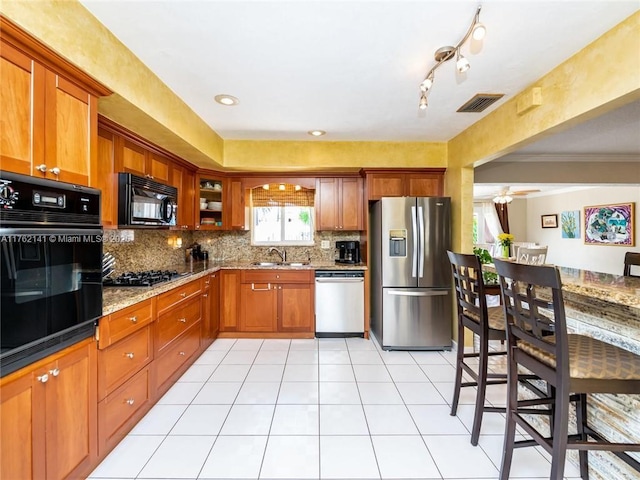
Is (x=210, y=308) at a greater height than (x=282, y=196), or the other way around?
(x=282, y=196)

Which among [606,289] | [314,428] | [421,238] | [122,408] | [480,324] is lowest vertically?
[314,428]

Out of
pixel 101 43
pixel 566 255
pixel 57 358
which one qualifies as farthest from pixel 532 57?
pixel 566 255

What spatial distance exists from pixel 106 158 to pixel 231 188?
186 cm

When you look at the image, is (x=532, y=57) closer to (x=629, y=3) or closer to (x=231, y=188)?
(x=629, y=3)

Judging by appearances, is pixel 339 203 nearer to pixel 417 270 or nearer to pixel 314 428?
pixel 417 270

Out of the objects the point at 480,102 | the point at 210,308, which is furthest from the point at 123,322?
the point at 480,102

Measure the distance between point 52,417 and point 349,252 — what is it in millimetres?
3314

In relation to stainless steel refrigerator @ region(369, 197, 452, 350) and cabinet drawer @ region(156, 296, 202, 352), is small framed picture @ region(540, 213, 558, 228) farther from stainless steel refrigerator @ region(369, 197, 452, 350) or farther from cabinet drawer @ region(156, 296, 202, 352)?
cabinet drawer @ region(156, 296, 202, 352)

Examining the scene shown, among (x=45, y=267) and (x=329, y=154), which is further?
(x=329, y=154)

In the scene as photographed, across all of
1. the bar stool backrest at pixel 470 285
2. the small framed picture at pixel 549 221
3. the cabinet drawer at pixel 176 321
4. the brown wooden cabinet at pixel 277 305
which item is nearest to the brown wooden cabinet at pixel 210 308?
the cabinet drawer at pixel 176 321

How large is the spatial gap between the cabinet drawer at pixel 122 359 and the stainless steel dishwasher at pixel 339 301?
2031 millimetres

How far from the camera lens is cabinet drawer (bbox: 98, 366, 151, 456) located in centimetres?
172

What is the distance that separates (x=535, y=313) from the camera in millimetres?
1380

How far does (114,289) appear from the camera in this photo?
216 centimetres
